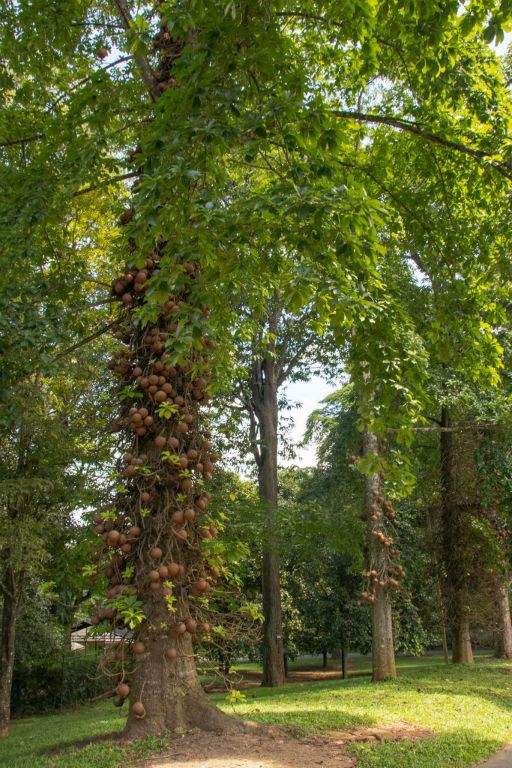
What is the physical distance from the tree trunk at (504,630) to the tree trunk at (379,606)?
17.2 ft

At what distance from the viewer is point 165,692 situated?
17.7 ft

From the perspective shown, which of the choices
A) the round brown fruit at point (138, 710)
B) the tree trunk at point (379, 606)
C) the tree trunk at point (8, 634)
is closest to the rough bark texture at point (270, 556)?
the tree trunk at point (379, 606)

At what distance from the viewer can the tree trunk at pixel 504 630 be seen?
17.0m

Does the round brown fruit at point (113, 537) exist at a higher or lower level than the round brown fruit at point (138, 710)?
higher

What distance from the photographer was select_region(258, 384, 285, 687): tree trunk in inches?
659

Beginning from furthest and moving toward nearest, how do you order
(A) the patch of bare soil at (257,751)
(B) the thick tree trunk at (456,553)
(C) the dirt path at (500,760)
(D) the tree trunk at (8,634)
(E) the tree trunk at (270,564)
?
(E) the tree trunk at (270,564)
(B) the thick tree trunk at (456,553)
(D) the tree trunk at (8,634)
(C) the dirt path at (500,760)
(A) the patch of bare soil at (257,751)

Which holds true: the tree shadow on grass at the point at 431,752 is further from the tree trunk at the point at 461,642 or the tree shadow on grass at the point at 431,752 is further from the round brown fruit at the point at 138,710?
the tree trunk at the point at 461,642

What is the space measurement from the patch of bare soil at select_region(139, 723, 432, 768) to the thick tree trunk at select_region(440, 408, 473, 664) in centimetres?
1012

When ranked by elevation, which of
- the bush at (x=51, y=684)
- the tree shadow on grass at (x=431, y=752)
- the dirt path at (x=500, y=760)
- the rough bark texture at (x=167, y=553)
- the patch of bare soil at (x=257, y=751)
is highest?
the rough bark texture at (x=167, y=553)

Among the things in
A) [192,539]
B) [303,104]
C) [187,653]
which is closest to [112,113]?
[303,104]

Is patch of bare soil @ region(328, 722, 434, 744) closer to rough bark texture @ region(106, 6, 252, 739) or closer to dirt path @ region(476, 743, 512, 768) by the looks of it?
dirt path @ region(476, 743, 512, 768)

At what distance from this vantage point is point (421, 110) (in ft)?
23.7

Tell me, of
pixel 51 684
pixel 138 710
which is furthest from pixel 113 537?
pixel 51 684

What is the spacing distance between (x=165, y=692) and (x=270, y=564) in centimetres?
1231
